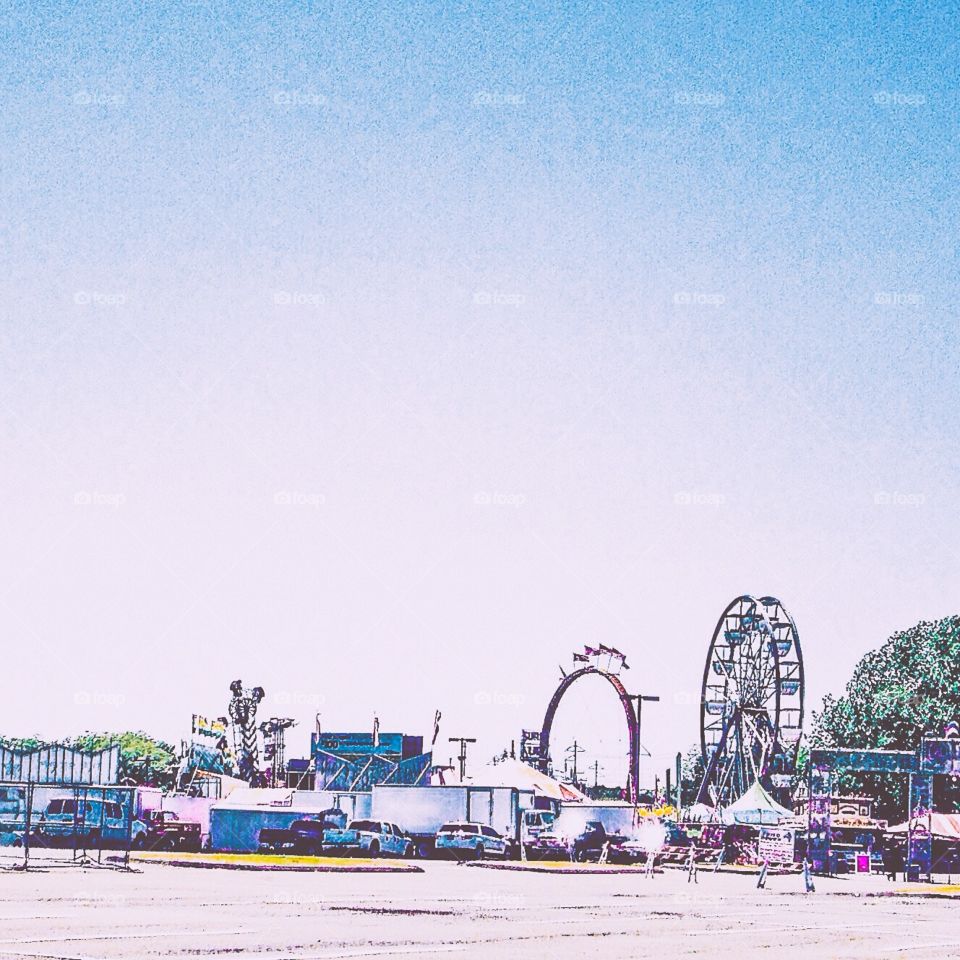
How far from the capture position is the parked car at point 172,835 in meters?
56.7

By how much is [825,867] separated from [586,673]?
45.8m

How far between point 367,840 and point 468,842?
383cm

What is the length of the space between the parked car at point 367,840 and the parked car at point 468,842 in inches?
58.3

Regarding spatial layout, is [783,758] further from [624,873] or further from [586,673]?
[624,873]

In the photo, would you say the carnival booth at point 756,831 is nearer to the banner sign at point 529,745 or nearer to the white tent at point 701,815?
the white tent at point 701,815

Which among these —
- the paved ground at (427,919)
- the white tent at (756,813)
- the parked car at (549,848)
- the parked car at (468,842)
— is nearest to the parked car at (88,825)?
the parked car at (468,842)

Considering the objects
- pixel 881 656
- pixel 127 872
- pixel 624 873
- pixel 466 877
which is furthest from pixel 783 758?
pixel 127 872

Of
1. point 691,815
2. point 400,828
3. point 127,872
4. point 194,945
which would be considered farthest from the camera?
point 691,815

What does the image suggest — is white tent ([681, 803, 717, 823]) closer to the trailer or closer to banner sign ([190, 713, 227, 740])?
the trailer

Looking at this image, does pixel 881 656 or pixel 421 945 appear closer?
pixel 421 945

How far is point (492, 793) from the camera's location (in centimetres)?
6209

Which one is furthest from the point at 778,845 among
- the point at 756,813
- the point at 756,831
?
the point at 756,813

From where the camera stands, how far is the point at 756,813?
72000 mm

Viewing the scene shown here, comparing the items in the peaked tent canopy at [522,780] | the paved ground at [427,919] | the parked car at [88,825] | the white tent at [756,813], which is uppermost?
the peaked tent canopy at [522,780]
